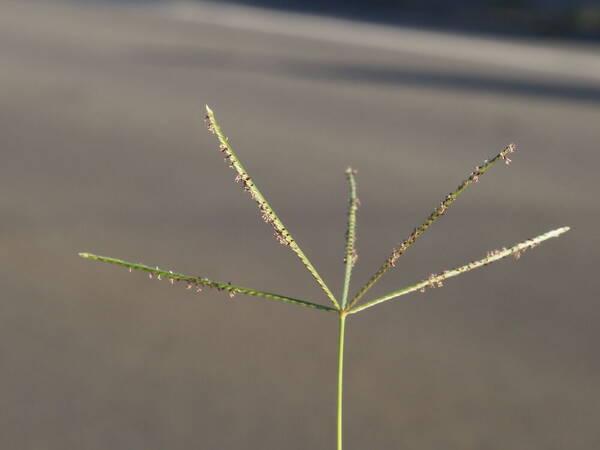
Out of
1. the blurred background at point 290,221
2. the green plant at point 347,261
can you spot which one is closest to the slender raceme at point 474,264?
the green plant at point 347,261

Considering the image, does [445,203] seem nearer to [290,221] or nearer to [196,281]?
[196,281]

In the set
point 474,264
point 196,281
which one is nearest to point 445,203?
point 474,264

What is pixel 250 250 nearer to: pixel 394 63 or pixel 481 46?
pixel 394 63

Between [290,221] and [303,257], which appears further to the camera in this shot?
[290,221]

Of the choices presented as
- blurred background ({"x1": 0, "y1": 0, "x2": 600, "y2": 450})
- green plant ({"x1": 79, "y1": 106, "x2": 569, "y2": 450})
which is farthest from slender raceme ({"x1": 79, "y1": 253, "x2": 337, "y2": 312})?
blurred background ({"x1": 0, "y1": 0, "x2": 600, "y2": 450})

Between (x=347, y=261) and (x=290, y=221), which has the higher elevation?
(x=290, y=221)

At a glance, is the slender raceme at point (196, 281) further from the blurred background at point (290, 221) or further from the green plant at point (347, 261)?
the blurred background at point (290, 221)

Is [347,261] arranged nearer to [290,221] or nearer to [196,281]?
[196,281]

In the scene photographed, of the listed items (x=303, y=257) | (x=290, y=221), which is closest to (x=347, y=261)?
(x=303, y=257)

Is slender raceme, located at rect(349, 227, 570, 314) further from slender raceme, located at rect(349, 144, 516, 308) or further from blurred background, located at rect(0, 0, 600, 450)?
blurred background, located at rect(0, 0, 600, 450)
